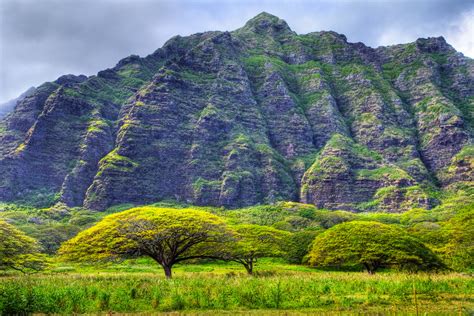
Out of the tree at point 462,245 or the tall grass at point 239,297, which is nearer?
the tall grass at point 239,297

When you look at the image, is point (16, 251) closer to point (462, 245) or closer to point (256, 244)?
point (256, 244)

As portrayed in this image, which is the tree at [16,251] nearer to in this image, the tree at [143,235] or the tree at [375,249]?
the tree at [143,235]

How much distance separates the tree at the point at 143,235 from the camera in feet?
127

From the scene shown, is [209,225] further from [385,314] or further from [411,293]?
[385,314]

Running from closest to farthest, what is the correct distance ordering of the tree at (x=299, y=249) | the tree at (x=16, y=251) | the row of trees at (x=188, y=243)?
the row of trees at (x=188, y=243) → the tree at (x=16, y=251) → the tree at (x=299, y=249)

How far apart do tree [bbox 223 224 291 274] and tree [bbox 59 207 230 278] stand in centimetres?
792

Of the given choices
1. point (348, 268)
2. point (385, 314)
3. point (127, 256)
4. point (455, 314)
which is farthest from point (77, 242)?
point (348, 268)

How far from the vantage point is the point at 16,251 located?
4488cm

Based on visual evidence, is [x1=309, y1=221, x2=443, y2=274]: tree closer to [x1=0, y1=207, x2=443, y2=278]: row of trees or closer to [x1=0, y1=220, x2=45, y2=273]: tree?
[x1=0, y1=207, x2=443, y2=278]: row of trees

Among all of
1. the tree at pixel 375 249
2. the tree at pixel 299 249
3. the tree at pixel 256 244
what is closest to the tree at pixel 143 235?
the tree at pixel 256 244

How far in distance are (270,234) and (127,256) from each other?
74.3ft

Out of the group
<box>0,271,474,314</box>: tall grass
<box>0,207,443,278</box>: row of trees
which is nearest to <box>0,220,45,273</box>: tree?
<box>0,207,443,278</box>: row of trees

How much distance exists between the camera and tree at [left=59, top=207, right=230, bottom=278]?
127ft

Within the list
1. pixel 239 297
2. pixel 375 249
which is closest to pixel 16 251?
pixel 239 297
